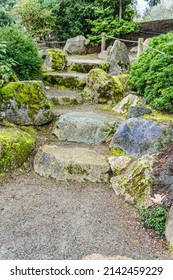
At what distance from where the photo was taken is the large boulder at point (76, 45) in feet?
36.8

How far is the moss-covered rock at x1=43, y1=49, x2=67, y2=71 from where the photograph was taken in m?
8.06

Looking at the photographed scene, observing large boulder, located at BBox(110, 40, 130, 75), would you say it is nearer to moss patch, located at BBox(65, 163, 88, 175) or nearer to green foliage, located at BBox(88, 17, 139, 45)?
green foliage, located at BBox(88, 17, 139, 45)

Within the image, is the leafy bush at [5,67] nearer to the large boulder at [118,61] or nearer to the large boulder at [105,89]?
→ the large boulder at [105,89]

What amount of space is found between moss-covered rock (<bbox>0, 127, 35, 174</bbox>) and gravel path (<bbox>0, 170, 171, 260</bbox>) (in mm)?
272

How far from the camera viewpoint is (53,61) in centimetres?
810

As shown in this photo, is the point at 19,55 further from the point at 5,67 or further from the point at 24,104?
the point at 24,104

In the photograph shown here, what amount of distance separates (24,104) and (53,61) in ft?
12.3

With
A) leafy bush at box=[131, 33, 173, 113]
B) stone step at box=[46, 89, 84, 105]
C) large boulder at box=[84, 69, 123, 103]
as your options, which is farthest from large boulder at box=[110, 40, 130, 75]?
leafy bush at box=[131, 33, 173, 113]

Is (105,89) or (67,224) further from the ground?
(105,89)

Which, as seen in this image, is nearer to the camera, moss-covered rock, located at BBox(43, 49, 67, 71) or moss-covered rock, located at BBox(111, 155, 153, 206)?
moss-covered rock, located at BBox(111, 155, 153, 206)

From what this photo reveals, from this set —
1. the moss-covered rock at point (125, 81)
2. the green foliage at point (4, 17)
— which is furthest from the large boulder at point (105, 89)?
the green foliage at point (4, 17)

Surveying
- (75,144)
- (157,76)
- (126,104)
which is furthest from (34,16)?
(75,144)
